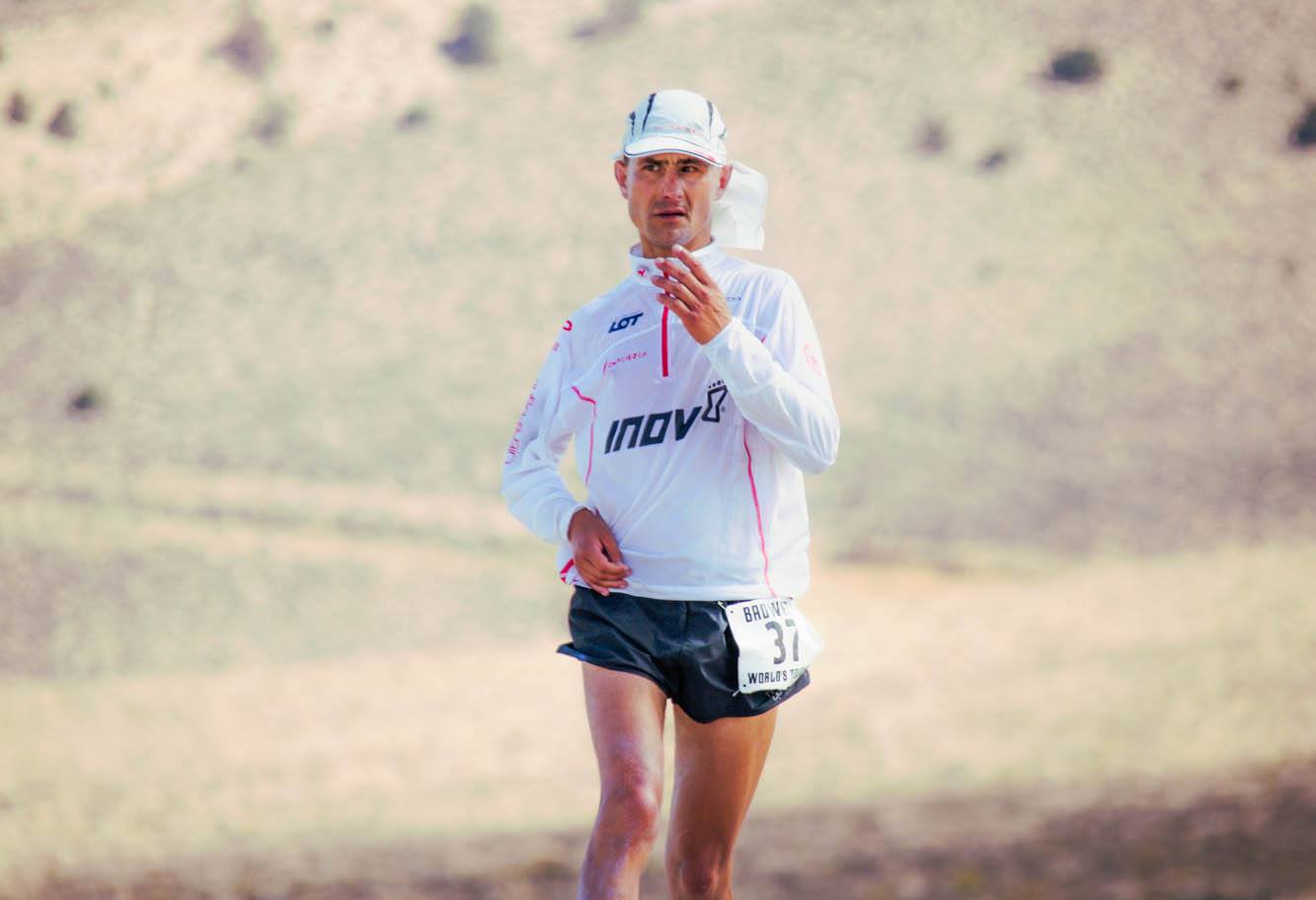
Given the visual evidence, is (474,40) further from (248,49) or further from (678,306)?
(678,306)

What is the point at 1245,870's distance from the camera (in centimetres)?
1291

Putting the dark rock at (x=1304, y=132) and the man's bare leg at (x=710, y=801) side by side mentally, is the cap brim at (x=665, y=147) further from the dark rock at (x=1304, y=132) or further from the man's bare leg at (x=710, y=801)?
the dark rock at (x=1304, y=132)

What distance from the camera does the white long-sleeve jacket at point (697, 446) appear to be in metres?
4.27

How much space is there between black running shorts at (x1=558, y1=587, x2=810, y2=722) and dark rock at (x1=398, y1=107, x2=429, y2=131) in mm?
46555

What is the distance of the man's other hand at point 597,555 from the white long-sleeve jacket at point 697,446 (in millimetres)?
47

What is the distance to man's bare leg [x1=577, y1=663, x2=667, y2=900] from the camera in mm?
4000

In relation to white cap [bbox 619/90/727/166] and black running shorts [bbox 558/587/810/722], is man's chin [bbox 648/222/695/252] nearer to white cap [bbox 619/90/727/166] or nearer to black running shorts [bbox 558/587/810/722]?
white cap [bbox 619/90/727/166]

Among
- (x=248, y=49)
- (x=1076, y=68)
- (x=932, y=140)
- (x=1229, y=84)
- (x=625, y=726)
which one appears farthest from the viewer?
(x=1076, y=68)

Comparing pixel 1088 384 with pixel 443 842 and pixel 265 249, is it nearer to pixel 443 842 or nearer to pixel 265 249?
pixel 265 249

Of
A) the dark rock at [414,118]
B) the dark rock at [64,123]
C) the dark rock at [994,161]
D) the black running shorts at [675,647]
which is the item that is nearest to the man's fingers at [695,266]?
the black running shorts at [675,647]

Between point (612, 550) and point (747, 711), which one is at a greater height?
point (612, 550)

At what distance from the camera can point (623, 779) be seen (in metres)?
4.10

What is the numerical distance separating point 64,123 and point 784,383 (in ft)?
138

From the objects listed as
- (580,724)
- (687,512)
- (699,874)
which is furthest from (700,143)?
(580,724)
